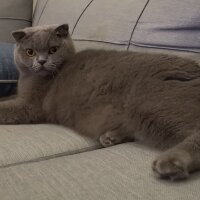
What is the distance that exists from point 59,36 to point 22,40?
0.16m

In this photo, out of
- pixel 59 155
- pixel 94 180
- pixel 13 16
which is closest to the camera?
pixel 94 180

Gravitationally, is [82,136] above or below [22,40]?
below

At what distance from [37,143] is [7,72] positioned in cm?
58

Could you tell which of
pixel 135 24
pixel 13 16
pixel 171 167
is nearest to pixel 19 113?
pixel 135 24

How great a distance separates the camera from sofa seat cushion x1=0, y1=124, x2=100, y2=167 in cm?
106

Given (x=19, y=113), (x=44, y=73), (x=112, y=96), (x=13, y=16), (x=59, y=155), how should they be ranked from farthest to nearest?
1. (x=13, y=16)
2. (x=44, y=73)
3. (x=19, y=113)
4. (x=112, y=96)
5. (x=59, y=155)

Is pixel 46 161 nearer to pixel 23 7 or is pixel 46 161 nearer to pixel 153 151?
pixel 153 151

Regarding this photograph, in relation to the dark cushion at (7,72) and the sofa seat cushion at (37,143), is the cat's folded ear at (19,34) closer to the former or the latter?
the dark cushion at (7,72)

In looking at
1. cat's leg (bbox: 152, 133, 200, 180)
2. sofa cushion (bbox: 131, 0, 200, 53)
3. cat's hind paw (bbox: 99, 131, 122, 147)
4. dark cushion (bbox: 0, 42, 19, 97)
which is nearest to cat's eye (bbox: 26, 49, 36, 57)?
dark cushion (bbox: 0, 42, 19, 97)

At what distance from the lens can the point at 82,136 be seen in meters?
1.26

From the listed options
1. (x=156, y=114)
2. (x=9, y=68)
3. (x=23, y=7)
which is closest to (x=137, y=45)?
(x=156, y=114)

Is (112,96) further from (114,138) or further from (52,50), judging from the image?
(52,50)

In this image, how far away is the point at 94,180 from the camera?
849 millimetres

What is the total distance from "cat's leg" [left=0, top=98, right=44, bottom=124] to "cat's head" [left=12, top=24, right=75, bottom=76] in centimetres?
16
